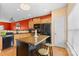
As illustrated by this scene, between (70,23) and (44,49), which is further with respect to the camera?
(44,49)

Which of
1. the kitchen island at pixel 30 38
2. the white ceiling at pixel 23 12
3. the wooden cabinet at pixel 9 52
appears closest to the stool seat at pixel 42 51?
the kitchen island at pixel 30 38

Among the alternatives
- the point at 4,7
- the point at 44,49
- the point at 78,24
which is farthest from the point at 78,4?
the point at 4,7

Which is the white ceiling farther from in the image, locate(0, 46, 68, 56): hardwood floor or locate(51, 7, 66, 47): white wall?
locate(0, 46, 68, 56): hardwood floor

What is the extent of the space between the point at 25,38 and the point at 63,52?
499mm

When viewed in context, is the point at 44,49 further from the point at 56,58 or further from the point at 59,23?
the point at 59,23

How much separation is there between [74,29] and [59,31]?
7.0 inches

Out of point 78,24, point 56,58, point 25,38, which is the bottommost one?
point 56,58

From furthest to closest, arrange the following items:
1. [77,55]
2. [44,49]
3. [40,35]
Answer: [44,49] < [40,35] < [77,55]

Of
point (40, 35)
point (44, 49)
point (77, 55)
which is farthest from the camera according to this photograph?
point (44, 49)

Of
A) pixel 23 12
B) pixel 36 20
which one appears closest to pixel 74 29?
pixel 36 20

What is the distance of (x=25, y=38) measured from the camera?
1.22 m

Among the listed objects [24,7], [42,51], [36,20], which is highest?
[24,7]

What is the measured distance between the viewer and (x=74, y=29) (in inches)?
45.3

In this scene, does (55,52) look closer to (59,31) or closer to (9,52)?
(59,31)
